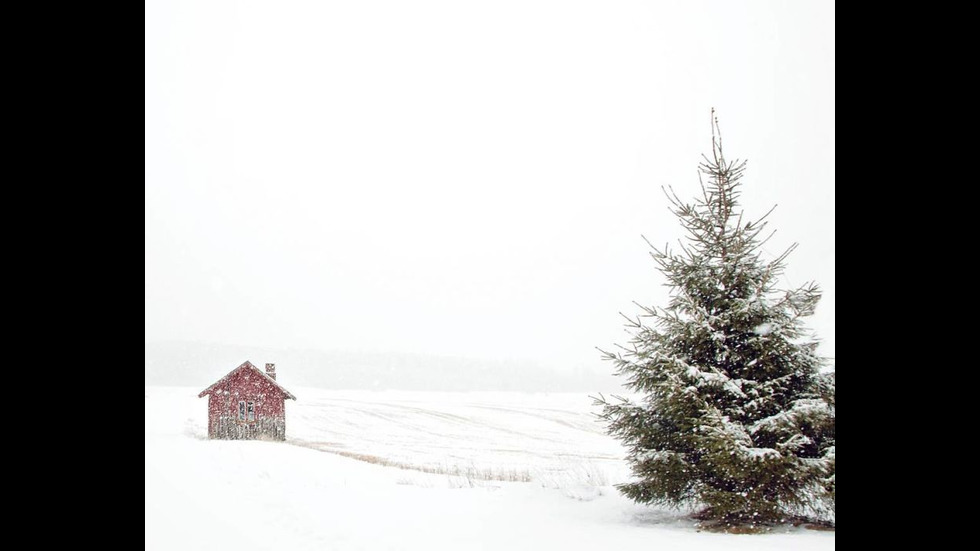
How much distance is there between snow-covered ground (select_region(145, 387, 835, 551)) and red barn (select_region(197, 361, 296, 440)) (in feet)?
3.08

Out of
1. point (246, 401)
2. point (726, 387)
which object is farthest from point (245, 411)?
point (726, 387)

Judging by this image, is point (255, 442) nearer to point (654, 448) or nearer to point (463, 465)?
point (463, 465)

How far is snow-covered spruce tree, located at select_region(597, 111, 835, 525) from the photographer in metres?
8.60

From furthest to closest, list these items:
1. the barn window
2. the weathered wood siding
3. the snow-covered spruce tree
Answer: the barn window → the weathered wood siding → the snow-covered spruce tree

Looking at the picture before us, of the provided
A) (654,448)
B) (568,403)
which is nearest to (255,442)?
(654,448)

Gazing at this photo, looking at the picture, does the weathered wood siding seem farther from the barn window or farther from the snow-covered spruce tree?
the snow-covered spruce tree

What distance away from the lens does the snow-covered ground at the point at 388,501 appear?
341 inches

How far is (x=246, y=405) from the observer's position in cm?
2227

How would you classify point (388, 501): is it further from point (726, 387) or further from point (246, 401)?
point (246, 401)

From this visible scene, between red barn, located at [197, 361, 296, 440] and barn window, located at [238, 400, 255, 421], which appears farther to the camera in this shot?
barn window, located at [238, 400, 255, 421]

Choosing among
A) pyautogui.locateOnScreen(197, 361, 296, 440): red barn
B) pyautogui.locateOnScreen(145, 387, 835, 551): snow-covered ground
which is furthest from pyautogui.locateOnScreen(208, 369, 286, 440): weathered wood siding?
pyautogui.locateOnScreen(145, 387, 835, 551): snow-covered ground

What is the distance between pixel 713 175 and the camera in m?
10.1

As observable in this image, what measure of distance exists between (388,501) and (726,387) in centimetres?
550
